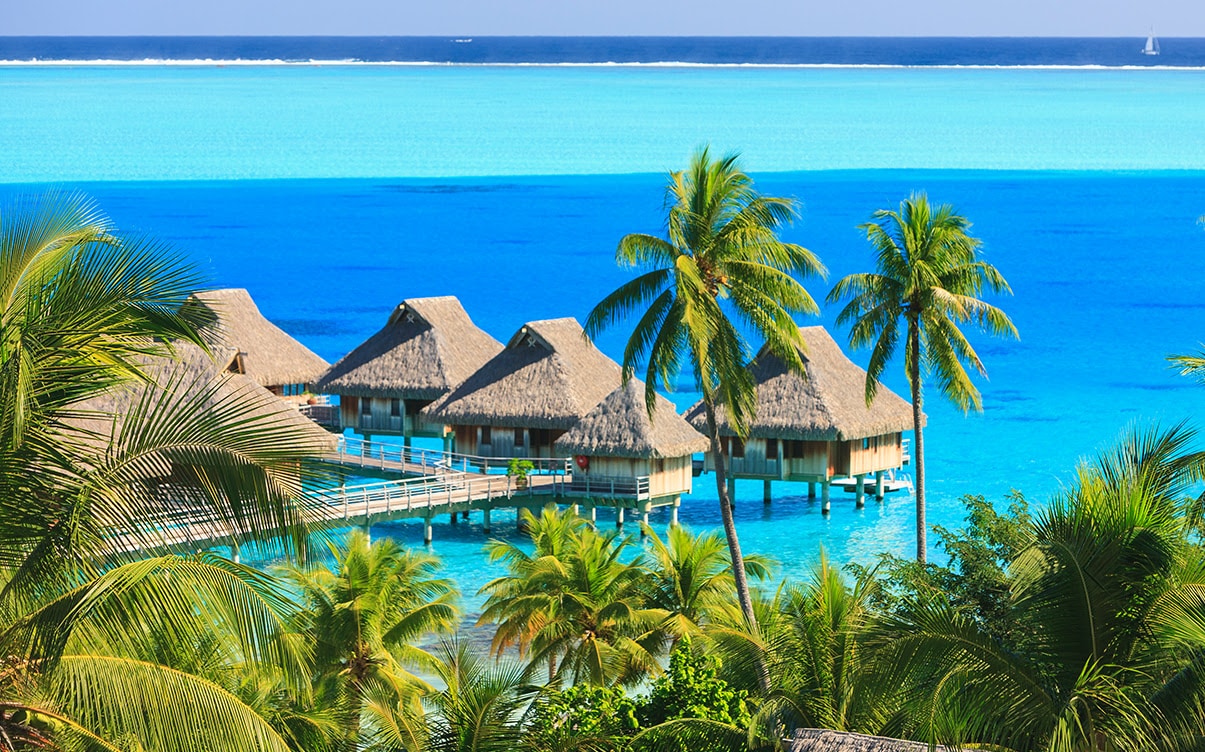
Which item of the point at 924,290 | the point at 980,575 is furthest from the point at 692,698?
the point at 924,290

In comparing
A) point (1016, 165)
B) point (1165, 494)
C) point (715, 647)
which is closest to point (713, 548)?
point (715, 647)

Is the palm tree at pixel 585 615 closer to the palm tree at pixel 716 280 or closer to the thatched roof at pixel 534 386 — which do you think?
the palm tree at pixel 716 280

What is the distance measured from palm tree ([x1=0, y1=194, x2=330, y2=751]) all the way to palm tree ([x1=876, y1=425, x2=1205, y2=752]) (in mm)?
3979

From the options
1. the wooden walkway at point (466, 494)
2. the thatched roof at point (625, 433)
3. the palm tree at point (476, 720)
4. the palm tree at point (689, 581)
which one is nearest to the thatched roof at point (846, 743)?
the palm tree at point (476, 720)

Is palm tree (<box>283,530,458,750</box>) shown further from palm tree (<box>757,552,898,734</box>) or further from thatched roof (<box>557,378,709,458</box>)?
thatched roof (<box>557,378,709,458</box>)

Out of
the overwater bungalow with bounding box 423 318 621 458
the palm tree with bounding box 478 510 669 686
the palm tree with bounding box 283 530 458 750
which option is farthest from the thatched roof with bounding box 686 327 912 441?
the palm tree with bounding box 283 530 458 750

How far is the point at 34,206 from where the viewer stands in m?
9.75

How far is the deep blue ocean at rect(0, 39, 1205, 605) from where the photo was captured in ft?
163

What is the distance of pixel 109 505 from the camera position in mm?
8898

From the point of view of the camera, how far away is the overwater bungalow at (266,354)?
4184 centimetres

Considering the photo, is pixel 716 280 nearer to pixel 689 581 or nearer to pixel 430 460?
pixel 689 581

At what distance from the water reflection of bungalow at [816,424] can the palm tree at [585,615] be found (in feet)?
52.3

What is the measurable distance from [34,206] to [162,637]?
2.68m

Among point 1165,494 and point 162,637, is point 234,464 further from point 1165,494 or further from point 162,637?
point 1165,494
